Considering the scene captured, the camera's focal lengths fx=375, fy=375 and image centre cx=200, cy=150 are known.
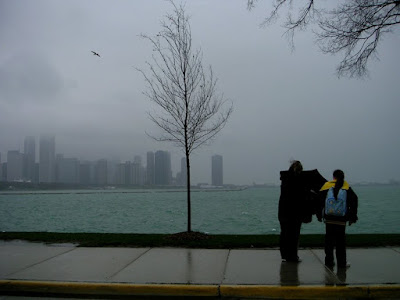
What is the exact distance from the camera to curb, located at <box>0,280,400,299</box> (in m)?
5.30

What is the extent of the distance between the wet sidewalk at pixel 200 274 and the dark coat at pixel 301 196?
851mm

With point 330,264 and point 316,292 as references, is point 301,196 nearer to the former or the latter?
point 330,264

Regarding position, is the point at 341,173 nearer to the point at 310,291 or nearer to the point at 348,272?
the point at 348,272

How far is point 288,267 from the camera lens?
6523mm

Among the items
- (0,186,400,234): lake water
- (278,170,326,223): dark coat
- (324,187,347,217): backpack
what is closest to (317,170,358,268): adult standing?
(324,187,347,217): backpack

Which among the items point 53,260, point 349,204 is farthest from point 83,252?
point 349,204

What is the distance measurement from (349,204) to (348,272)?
1.13m

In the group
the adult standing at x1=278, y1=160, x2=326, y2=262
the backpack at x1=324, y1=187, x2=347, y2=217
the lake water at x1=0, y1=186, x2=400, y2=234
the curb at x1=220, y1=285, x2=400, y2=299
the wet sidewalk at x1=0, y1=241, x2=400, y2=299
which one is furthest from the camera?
the lake water at x1=0, y1=186, x2=400, y2=234

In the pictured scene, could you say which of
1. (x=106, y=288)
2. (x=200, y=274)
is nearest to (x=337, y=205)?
(x=200, y=274)

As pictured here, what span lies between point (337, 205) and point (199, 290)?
2.81 m

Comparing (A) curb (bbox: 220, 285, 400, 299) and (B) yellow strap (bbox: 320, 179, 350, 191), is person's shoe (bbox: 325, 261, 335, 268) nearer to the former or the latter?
(A) curb (bbox: 220, 285, 400, 299)

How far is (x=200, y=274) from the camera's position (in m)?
6.16

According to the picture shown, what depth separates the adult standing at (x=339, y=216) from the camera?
6.47 metres

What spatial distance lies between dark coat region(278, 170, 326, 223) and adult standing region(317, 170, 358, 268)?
0.46m
